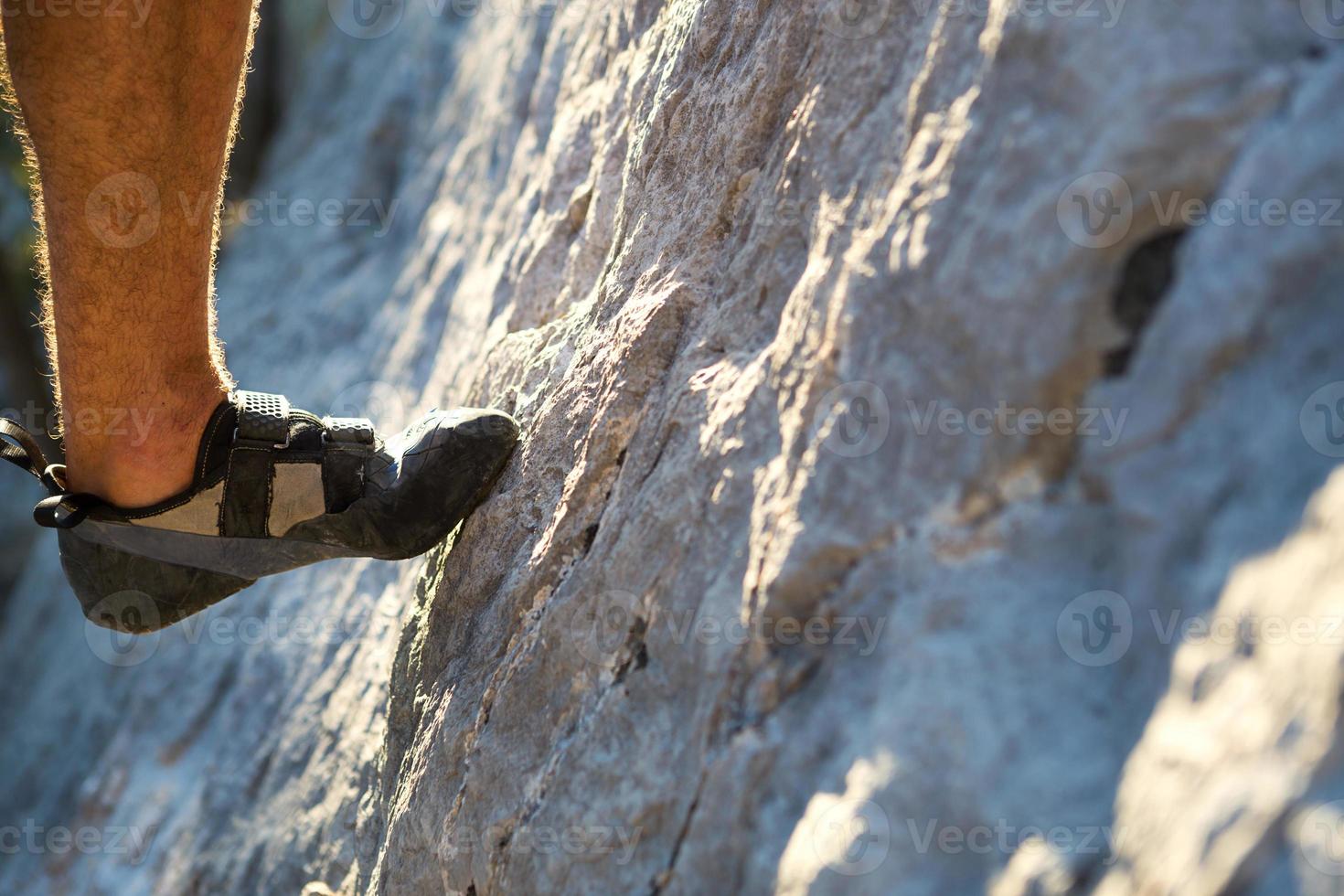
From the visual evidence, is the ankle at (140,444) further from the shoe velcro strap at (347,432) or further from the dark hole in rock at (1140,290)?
the dark hole in rock at (1140,290)

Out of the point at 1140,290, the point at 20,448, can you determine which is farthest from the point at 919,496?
the point at 20,448

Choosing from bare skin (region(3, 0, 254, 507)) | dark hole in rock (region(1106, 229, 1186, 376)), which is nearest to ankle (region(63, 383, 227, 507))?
bare skin (region(3, 0, 254, 507))

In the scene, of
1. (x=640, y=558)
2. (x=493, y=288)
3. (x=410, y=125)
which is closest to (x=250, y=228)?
(x=410, y=125)

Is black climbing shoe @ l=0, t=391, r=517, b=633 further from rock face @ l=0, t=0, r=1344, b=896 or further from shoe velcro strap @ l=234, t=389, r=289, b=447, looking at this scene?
rock face @ l=0, t=0, r=1344, b=896

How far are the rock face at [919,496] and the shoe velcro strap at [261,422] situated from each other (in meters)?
0.41

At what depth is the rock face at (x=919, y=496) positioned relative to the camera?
1083mm

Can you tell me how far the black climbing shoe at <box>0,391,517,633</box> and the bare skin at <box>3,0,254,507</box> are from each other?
0.17 feet

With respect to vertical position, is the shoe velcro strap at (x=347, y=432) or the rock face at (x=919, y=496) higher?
the rock face at (x=919, y=496)

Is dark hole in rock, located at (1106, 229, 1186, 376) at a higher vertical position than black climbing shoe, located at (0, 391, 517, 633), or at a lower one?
higher

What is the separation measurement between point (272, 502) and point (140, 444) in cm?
25

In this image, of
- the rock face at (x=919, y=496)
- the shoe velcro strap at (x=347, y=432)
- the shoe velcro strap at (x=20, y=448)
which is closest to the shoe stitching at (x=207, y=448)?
the shoe velcro strap at (x=347, y=432)

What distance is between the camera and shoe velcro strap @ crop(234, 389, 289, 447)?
6.83 ft

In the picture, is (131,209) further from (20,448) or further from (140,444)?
(20,448)

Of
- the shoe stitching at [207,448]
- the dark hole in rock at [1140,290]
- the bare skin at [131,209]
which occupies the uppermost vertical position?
the dark hole in rock at [1140,290]
